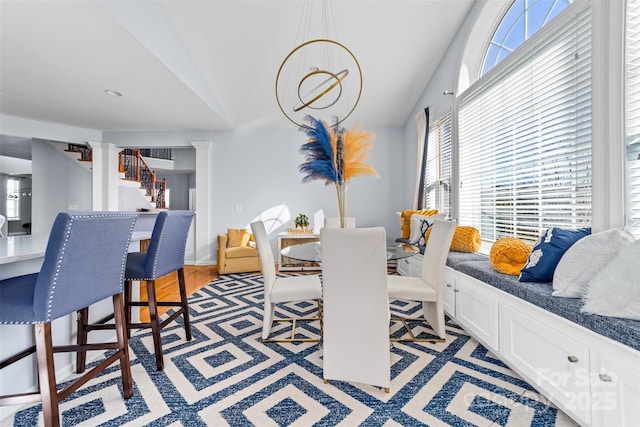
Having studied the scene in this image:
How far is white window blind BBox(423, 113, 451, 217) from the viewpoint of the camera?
350 cm

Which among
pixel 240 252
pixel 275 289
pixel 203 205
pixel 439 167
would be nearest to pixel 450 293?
pixel 275 289

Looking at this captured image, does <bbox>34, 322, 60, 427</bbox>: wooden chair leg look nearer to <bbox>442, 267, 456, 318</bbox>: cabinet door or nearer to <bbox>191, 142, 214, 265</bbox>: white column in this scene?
<bbox>442, 267, 456, 318</bbox>: cabinet door

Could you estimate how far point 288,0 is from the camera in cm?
280

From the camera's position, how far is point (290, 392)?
4.92ft

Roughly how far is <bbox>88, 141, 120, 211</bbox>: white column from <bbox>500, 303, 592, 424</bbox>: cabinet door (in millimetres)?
5993

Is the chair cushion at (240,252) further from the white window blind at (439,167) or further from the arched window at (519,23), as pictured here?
the arched window at (519,23)

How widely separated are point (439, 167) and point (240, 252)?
3.25 metres

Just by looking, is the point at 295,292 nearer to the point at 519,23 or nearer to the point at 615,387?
the point at 615,387

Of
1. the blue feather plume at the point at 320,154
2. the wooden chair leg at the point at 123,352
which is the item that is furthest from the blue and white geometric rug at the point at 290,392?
the blue feather plume at the point at 320,154

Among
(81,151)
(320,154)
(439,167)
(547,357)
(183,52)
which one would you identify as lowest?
(547,357)

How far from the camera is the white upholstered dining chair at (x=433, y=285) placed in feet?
6.57

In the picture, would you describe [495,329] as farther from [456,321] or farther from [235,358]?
[235,358]

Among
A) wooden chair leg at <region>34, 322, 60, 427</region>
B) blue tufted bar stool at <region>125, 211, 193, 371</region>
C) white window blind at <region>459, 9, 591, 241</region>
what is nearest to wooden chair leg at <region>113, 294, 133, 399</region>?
blue tufted bar stool at <region>125, 211, 193, 371</region>

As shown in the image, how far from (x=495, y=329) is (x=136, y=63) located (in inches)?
154
